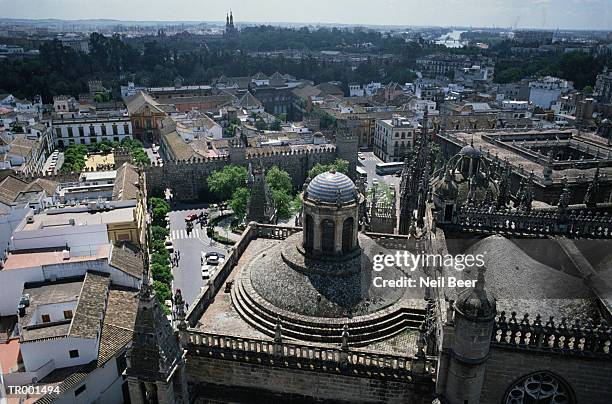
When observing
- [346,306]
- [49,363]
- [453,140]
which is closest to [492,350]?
[346,306]

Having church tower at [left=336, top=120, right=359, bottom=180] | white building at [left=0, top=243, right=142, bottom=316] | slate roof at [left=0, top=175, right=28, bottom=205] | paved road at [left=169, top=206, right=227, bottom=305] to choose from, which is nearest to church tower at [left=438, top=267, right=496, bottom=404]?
white building at [left=0, top=243, right=142, bottom=316]

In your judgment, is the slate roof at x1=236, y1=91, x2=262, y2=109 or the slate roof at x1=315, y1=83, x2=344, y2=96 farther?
the slate roof at x1=315, y1=83, x2=344, y2=96

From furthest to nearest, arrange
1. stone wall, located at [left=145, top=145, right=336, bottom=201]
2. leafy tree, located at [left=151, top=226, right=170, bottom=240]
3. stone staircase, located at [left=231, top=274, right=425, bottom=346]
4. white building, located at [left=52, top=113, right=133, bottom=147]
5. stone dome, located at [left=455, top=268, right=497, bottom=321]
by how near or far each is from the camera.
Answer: white building, located at [left=52, top=113, right=133, bottom=147], stone wall, located at [left=145, top=145, right=336, bottom=201], leafy tree, located at [left=151, top=226, right=170, bottom=240], stone staircase, located at [left=231, top=274, right=425, bottom=346], stone dome, located at [left=455, top=268, right=497, bottom=321]

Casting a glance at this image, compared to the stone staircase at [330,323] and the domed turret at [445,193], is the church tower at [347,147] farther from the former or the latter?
the stone staircase at [330,323]

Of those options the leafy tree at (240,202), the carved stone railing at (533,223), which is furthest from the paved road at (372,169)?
the carved stone railing at (533,223)

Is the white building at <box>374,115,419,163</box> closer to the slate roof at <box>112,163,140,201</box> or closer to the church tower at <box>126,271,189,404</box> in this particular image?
the slate roof at <box>112,163,140,201</box>

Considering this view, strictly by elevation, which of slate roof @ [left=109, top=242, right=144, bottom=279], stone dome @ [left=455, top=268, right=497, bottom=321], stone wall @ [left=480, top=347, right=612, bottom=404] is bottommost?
slate roof @ [left=109, top=242, right=144, bottom=279]

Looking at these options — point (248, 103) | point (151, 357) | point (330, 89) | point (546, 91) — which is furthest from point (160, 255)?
point (546, 91)

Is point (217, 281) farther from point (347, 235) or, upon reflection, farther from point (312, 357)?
point (312, 357)

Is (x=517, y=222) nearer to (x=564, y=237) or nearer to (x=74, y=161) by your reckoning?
(x=564, y=237)
